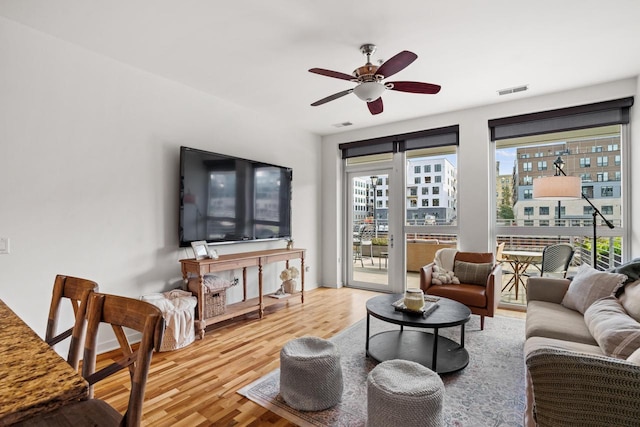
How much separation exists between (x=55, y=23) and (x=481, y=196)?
4.68 m

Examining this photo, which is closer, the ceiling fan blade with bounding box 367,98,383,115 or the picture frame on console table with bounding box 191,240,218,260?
the ceiling fan blade with bounding box 367,98,383,115

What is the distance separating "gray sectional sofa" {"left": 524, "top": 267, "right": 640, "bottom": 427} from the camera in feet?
3.67

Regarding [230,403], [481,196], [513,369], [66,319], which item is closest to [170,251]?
[66,319]

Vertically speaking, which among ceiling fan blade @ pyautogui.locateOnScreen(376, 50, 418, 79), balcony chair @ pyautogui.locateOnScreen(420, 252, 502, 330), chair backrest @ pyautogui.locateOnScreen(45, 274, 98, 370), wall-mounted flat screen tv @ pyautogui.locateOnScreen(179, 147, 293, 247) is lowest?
balcony chair @ pyautogui.locateOnScreen(420, 252, 502, 330)

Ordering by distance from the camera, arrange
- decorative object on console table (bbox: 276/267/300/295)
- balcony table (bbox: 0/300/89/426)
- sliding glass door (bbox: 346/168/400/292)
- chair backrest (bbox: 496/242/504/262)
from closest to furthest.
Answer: balcony table (bbox: 0/300/89/426) → chair backrest (bbox: 496/242/504/262) → decorative object on console table (bbox: 276/267/300/295) → sliding glass door (bbox: 346/168/400/292)

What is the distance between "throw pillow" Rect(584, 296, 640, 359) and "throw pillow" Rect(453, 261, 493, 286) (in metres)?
1.36

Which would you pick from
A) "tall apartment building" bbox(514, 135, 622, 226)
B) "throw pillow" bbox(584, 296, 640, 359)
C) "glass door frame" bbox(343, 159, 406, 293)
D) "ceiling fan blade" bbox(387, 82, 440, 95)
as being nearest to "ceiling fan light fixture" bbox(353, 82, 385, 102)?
"ceiling fan blade" bbox(387, 82, 440, 95)

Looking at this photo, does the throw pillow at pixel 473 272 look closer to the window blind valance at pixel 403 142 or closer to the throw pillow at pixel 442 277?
the throw pillow at pixel 442 277

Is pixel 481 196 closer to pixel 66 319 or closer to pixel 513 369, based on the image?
pixel 513 369

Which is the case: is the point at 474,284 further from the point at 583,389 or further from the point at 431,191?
the point at 583,389

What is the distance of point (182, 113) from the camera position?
357 cm

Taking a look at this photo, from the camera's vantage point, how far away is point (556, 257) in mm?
3791

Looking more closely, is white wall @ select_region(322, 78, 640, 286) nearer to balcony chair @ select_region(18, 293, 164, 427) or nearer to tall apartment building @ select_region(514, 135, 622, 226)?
tall apartment building @ select_region(514, 135, 622, 226)

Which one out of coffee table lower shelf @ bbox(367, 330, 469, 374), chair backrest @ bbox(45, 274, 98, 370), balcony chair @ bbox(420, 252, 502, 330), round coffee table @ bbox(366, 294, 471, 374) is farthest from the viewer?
balcony chair @ bbox(420, 252, 502, 330)
